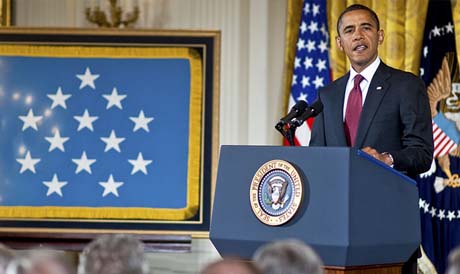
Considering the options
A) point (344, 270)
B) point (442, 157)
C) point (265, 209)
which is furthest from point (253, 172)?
point (442, 157)

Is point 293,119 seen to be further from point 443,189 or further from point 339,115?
point 443,189

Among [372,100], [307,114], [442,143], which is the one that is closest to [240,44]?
[442,143]

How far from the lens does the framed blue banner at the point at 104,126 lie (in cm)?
666

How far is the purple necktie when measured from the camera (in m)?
3.85

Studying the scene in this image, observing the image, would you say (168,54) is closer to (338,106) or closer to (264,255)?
(338,106)

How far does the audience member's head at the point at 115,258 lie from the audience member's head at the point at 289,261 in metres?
0.25

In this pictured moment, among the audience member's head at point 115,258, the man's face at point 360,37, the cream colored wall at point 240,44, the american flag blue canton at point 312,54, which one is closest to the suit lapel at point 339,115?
the man's face at point 360,37

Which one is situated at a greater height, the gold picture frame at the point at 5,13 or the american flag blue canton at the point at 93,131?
the gold picture frame at the point at 5,13

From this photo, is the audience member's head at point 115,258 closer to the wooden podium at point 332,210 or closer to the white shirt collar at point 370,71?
the wooden podium at point 332,210

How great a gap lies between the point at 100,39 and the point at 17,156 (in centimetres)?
Answer: 99

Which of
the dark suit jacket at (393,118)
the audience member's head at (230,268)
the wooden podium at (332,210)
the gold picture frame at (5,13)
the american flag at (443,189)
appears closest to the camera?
the audience member's head at (230,268)

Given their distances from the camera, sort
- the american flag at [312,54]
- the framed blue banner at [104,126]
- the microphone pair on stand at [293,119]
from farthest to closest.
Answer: the american flag at [312,54] → the framed blue banner at [104,126] → the microphone pair on stand at [293,119]

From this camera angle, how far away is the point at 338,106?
389cm

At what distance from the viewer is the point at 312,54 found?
691cm
